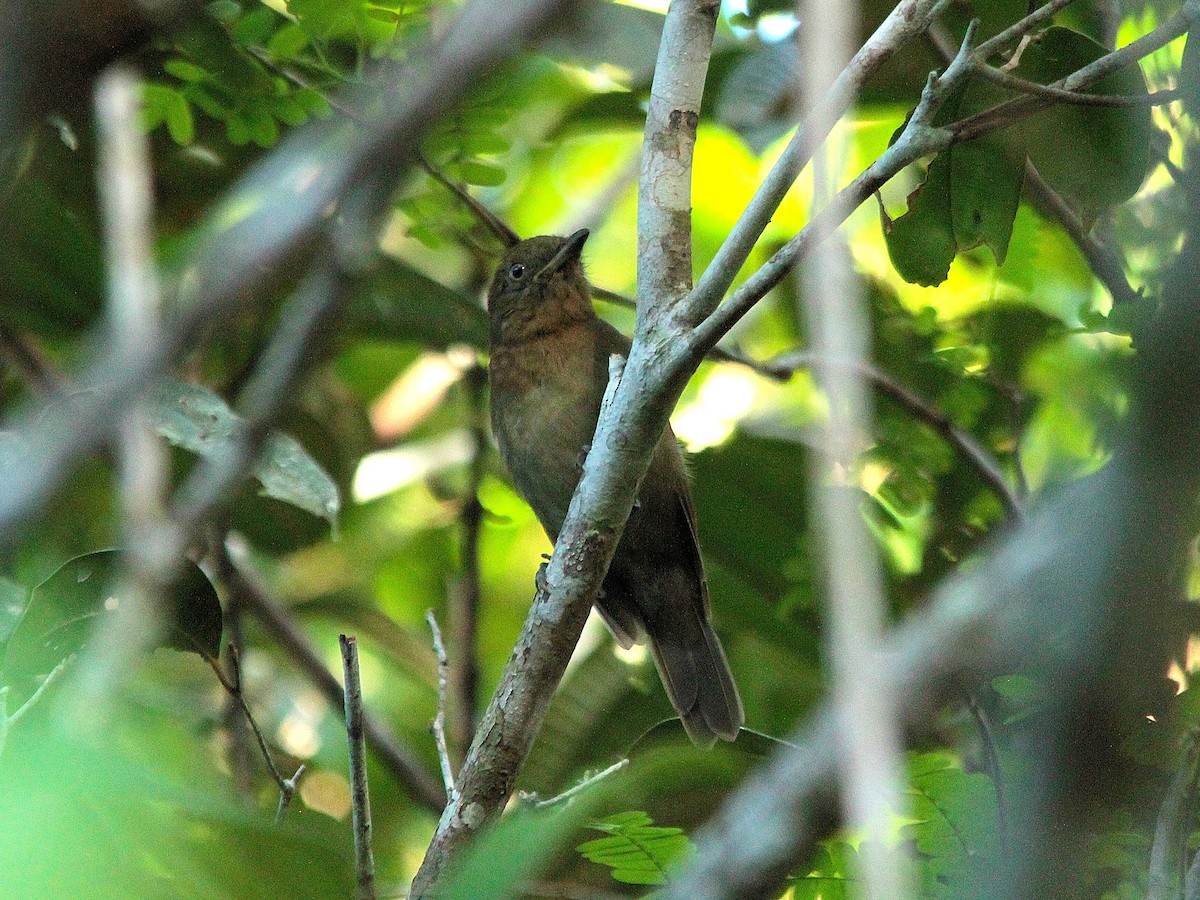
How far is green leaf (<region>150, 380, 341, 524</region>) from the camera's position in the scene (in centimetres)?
408

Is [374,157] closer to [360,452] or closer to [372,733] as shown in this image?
[372,733]

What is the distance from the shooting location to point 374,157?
1592 mm

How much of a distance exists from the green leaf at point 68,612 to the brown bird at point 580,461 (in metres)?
1.62

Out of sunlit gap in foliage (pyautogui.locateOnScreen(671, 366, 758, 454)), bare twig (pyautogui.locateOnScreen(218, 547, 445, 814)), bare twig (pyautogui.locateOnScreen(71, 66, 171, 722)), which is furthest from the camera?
sunlit gap in foliage (pyautogui.locateOnScreen(671, 366, 758, 454))

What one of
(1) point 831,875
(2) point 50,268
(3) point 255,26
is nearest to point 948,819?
(1) point 831,875

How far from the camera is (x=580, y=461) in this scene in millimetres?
4914

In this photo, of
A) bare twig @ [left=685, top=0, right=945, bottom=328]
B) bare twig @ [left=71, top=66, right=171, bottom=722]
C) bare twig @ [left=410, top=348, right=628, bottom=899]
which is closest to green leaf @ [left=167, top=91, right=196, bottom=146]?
bare twig @ [left=71, top=66, right=171, bottom=722]

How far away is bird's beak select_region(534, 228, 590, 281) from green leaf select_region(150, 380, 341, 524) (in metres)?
1.61

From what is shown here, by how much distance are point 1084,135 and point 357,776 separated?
2.43 metres

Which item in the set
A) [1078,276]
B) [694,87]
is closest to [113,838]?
[694,87]

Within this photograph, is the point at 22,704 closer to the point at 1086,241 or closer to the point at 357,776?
the point at 357,776

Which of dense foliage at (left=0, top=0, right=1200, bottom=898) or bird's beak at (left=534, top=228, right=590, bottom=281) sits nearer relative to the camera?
dense foliage at (left=0, top=0, right=1200, bottom=898)

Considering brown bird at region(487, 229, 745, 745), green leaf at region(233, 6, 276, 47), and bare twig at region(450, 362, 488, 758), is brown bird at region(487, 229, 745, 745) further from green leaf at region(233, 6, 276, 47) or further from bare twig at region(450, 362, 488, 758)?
green leaf at region(233, 6, 276, 47)

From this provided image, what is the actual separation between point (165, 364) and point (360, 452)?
4204 millimetres
